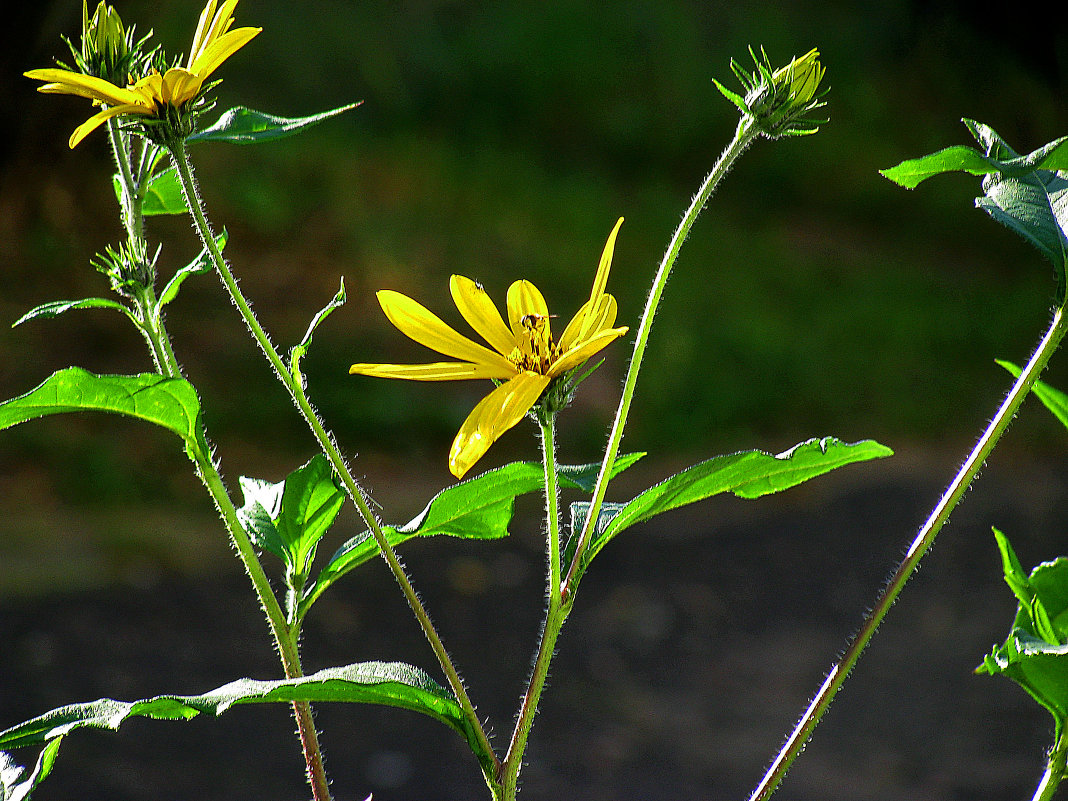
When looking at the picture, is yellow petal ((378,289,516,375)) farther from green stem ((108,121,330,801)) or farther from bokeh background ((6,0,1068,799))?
bokeh background ((6,0,1068,799))

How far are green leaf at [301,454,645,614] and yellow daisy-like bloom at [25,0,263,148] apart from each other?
0.17 m

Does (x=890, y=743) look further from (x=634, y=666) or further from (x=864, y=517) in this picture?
(x=864, y=517)

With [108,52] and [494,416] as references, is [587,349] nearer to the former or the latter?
[494,416]

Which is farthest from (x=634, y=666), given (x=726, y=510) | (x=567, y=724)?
(x=726, y=510)

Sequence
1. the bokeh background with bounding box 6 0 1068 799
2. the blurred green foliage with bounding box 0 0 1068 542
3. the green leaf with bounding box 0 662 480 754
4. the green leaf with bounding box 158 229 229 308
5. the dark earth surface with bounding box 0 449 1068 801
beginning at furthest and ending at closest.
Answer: the blurred green foliage with bounding box 0 0 1068 542 < the bokeh background with bounding box 6 0 1068 799 < the dark earth surface with bounding box 0 449 1068 801 < the green leaf with bounding box 158 229 229 308 < the green leaf with bounding box 0 662 480 754

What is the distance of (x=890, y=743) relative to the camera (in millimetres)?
1738

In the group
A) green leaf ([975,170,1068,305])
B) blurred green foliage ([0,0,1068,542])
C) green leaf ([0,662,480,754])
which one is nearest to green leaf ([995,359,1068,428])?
green leaf ([975,170,1068,305])

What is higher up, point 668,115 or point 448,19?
point 448,19

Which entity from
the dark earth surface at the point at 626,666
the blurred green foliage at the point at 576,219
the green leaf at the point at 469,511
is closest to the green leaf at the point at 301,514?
the green leaf at the point at 469,511

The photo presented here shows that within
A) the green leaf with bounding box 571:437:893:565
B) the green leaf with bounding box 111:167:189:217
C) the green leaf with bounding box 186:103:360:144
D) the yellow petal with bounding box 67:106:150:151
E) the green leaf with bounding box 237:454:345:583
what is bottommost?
the green leaf with bounding box 237:454:345:583

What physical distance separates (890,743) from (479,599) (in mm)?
794

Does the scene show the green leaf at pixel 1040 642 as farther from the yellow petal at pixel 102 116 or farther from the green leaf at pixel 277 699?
the yellow petal at pixel 102 116

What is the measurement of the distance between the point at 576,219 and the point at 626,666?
1.86 meters

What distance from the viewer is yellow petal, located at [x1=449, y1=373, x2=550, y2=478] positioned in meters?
0.35
